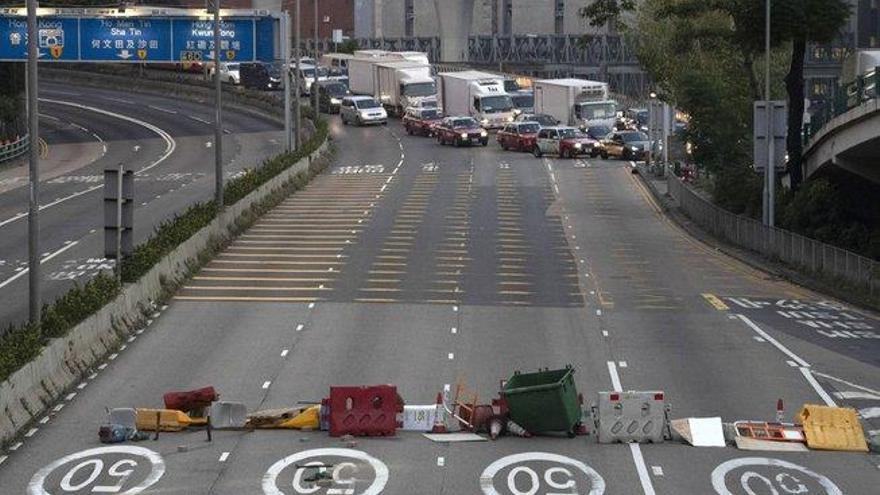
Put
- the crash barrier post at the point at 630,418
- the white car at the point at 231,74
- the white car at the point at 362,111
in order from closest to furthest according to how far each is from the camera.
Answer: the crash barrier post at the point at 630,418
the white car at the point at 362,111
the white car at the point at 231,74

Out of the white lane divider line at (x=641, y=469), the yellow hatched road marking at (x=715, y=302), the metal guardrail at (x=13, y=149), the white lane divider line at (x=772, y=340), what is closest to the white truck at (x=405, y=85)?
the metal guardrail at (x=13, y=149)

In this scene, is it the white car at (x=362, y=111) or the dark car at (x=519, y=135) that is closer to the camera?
the dark car at (x=519, y=135)

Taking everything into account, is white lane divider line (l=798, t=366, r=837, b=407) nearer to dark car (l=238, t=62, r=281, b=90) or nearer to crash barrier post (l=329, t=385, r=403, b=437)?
crash barrier post (l=329, t=385, r=403, b=437)

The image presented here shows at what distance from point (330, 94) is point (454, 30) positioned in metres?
31.8

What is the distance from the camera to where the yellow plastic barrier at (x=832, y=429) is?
28578 mm

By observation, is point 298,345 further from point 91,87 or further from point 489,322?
point 91,87

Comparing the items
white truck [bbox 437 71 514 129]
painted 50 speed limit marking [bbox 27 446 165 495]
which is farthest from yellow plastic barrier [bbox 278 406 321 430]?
white truck [bbox 437 71 514 129]

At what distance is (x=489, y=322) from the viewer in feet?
136

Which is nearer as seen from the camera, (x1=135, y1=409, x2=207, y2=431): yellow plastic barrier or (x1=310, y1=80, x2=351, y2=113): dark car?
(x1=135, y1=409, x2=207, y2=431): yellow plastic barrier

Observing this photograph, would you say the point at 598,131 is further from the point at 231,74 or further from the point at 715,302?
the point at 715,302

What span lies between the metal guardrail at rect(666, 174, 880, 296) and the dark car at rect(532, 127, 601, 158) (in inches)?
793

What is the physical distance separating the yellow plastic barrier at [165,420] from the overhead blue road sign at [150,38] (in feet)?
175

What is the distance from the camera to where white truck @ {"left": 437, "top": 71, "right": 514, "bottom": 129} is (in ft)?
338

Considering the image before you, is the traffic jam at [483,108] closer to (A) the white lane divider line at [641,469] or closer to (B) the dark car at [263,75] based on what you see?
(B) the dark car at [263,75]
